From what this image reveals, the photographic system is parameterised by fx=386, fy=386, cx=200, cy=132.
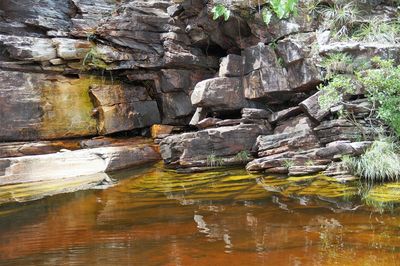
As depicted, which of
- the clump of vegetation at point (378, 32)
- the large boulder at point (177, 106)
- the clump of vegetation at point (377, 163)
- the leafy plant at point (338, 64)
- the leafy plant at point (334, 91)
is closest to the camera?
the clump of vegetation at point (377, 163)

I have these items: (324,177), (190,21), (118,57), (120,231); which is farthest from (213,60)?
(120,231)

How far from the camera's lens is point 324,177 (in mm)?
7188

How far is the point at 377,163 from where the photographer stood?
6770mm

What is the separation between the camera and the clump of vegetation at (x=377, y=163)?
6720 mm

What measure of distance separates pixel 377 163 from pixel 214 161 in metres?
3.59

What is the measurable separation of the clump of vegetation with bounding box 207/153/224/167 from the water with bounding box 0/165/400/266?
4.00 feet

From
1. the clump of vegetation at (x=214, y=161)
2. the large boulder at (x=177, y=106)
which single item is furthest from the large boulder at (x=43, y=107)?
the clump of vegetation at (x=214, y=161)

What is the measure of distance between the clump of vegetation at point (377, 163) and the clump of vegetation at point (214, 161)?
9.58 feet

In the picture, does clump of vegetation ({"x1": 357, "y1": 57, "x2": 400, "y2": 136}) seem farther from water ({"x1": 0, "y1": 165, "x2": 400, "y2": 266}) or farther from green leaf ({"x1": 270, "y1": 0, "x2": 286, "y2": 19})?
green leaf ({"x1": 270, "y1": 0, "x2": 286, "y2": 19})

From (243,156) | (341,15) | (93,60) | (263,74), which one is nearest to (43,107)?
(93,60)

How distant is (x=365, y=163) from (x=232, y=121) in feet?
11.7

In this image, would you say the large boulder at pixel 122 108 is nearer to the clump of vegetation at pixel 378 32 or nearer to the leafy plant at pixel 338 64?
the leafy plant at pixel 338 64

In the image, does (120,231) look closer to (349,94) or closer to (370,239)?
(370,239)

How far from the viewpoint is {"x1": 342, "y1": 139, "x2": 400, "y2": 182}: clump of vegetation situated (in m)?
6.72
